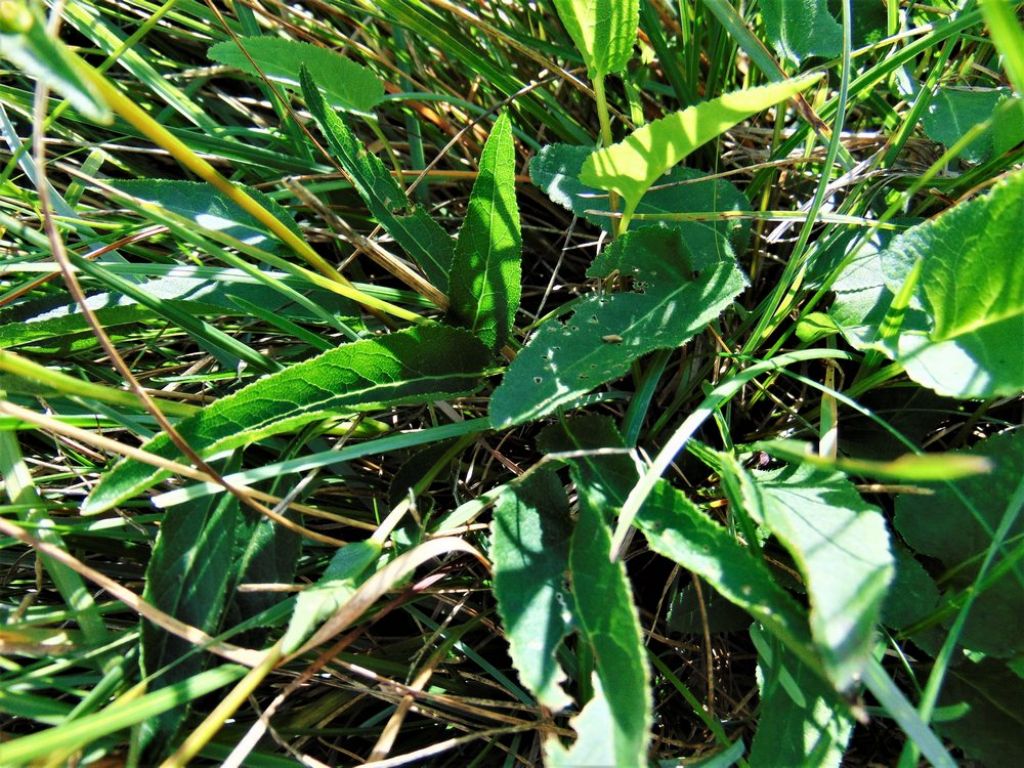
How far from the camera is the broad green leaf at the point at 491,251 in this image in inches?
32.2

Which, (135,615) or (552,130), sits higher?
(552,130)

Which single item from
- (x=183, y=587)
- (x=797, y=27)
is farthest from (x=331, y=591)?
(x=797, y=27)

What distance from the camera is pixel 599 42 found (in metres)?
0.78

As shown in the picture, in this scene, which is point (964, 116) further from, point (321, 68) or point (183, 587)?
point (183, 587)

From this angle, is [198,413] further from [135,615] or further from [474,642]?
[474,642]

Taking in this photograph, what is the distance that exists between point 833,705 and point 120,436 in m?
0.85

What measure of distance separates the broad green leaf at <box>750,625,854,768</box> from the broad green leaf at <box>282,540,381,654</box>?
0.38 m

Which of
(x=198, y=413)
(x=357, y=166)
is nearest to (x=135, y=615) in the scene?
(x=198, y=413)

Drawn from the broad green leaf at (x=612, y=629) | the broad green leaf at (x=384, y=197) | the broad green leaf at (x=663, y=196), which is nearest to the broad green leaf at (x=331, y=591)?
the broad green leaf at (x=612, y=629)

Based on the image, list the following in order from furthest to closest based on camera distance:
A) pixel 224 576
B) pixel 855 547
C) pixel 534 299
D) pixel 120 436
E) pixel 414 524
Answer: pixel 534 299, pixel 120 436, pixel 414 524, pixel 224 576, pixel 855 547

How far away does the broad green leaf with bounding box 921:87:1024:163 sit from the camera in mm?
891

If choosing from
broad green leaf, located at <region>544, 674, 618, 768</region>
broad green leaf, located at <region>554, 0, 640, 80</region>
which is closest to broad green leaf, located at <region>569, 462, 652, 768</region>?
broad green leaf, located at <region>544, 674, 618, 768</region>

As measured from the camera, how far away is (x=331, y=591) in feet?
2.22

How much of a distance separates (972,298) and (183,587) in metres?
0.77
